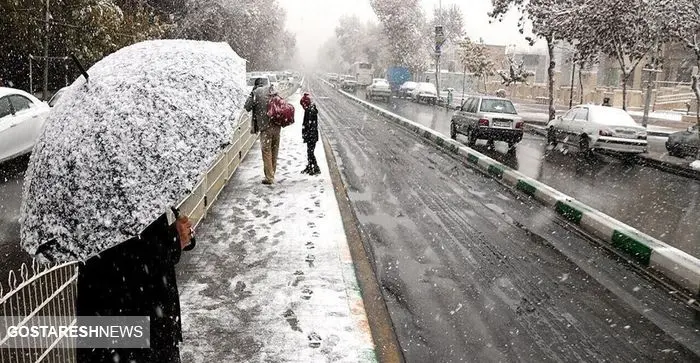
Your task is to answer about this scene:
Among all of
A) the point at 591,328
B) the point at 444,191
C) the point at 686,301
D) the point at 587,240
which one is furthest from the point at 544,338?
the point at 444,191

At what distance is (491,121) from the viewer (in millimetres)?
16656

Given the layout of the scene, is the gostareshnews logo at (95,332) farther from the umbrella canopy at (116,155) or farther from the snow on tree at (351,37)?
the snow on tree at (351,37)

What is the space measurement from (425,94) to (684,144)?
27.1 metres

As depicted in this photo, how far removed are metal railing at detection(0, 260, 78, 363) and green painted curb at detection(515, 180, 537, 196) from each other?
8.30 meters

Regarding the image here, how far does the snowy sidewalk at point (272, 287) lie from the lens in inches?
160

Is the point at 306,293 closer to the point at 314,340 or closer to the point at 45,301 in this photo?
the point at 314,340

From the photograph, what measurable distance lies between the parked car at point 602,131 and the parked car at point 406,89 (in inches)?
1247

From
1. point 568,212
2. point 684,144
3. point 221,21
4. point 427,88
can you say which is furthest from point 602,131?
point 427,88

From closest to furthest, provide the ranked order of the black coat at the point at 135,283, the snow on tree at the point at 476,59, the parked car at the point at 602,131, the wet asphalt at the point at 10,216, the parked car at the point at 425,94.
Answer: the black coat at the point at 135,283 < the wet asphalt at the point at 10,216 < the parked car at the point at 602,131 < the parked car at the point at 425,94 < the snow on tree at the point at 476,59

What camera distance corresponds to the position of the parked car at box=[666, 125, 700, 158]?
16.1 m

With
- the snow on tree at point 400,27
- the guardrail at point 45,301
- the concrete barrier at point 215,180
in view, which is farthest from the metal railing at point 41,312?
the snow on tree at point 400,27

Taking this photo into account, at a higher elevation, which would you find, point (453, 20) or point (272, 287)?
point (453, 20)

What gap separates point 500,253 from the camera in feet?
21.8

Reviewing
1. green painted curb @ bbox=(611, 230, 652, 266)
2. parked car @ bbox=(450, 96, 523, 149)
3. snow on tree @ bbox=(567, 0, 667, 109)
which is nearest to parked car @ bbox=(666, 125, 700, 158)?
snow on tree @ bbox=(567, 0, 667, 109)
